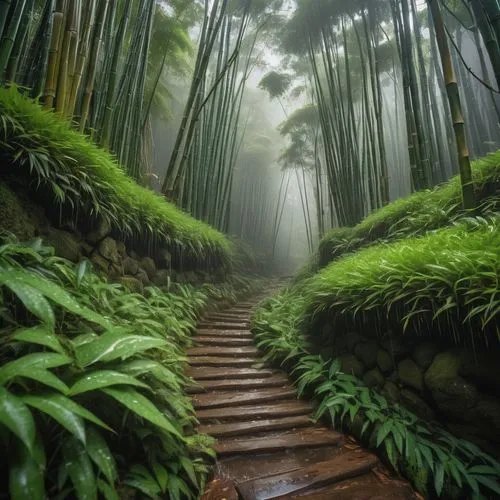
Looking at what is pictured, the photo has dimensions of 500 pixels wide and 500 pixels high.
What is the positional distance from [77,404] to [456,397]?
6.11 feet

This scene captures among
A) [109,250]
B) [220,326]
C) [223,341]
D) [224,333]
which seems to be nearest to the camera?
[109,250]

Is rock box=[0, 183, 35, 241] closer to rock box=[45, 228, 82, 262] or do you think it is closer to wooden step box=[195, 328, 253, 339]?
rock box=[45, 228, 82, 262]

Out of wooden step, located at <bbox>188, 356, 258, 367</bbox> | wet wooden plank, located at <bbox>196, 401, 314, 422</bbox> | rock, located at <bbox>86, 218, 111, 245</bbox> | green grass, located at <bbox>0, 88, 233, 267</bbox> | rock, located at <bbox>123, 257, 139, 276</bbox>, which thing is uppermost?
green grass, located at <bbox>0, 88, 233, 267</bbox>

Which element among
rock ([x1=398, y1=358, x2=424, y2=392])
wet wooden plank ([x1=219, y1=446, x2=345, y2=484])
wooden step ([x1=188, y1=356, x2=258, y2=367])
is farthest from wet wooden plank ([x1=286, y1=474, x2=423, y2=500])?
wooden step ([x1=188, y1=356, x2=258, y2=367])

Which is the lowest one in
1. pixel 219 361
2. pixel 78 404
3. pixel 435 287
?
pixel 219 361

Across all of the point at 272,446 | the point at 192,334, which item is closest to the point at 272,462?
the point at 272,446

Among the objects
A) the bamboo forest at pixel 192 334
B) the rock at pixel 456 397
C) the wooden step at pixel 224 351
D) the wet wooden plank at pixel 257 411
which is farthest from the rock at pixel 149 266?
the rock at pixel 456 397

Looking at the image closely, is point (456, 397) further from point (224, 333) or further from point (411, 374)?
point (224, 333)

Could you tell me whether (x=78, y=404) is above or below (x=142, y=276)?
below

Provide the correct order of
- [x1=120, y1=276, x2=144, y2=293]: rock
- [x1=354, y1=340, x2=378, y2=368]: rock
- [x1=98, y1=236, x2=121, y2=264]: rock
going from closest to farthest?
[x1=354, y1=340, x2=378, y2=368]: rock → [x1=98, y1=236, x2=121, y2=264]: rock → [x1=120, y1=276, x2=144, y2=293]: rock

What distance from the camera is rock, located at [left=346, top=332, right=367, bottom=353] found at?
7.30 ft

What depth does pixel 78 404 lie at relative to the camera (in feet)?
3.19

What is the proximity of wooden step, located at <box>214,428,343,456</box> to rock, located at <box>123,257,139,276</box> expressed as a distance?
6.01 ft

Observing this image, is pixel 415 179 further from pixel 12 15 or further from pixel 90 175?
pixel 12 15
